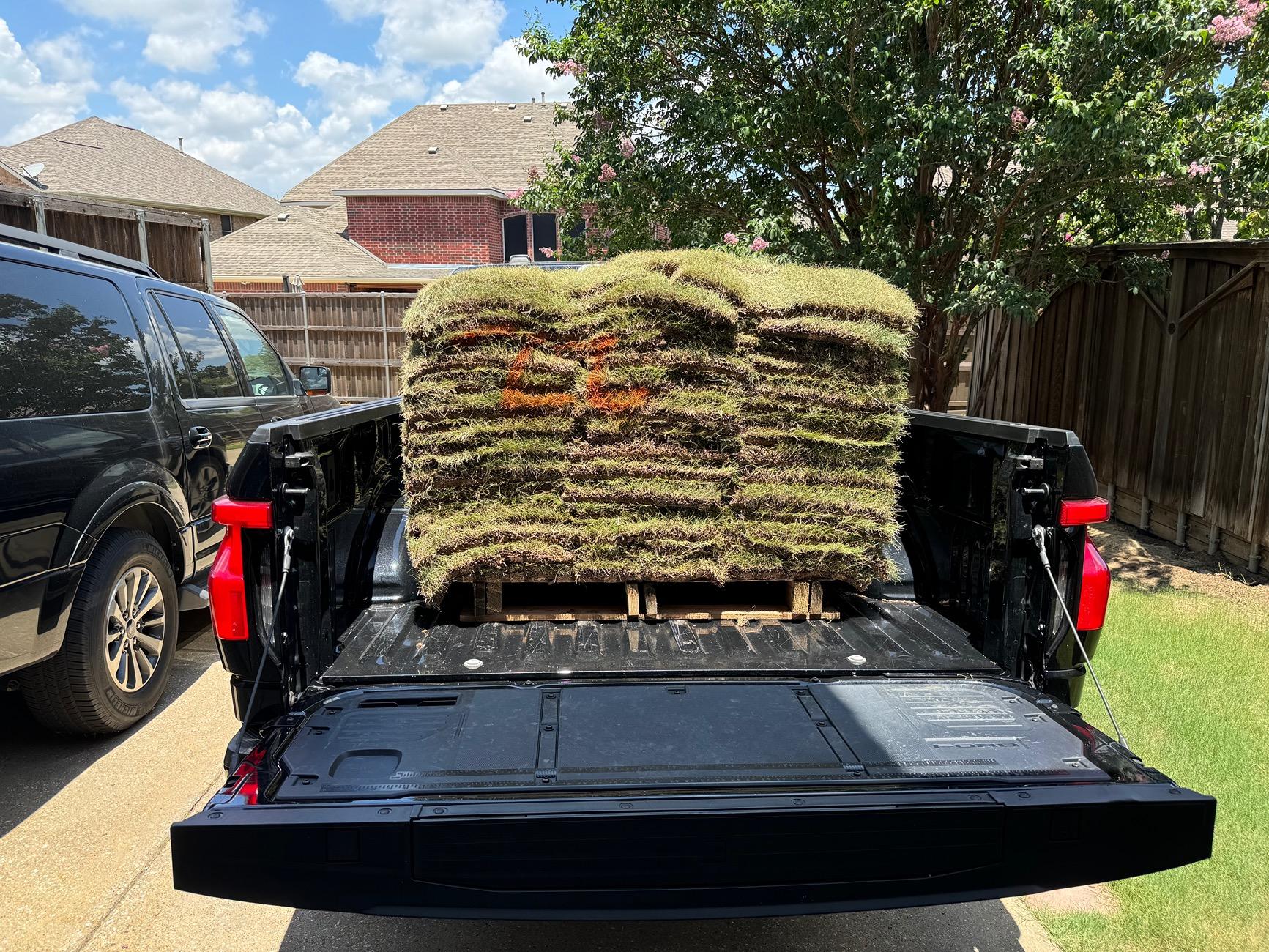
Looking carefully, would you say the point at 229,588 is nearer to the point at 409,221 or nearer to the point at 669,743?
the point at 669,743

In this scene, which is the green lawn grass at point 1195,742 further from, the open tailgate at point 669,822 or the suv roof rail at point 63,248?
the suv roof rail at point 63,248

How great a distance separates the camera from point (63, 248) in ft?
14.5

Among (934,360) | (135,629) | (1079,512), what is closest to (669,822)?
(1079,512)

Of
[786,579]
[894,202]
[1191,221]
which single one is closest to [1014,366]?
[1191,221]

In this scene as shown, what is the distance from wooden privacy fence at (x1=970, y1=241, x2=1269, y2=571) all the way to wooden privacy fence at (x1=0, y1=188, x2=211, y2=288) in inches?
362

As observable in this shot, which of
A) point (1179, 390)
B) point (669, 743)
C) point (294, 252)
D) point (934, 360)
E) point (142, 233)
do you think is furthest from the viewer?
point (294, 252)

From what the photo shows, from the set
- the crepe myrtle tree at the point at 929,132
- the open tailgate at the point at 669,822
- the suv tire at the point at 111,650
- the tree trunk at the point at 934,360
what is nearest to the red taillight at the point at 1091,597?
the open tailgate at the point at 669,822

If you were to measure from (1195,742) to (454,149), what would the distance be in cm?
2497

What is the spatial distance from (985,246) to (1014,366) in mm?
2756

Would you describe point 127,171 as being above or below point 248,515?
above

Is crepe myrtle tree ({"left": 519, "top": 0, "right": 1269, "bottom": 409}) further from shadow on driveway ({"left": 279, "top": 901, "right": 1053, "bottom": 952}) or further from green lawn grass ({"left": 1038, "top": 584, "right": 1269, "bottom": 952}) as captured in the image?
shadow on driveway ({"left": 279, "top": 901, "right": 1053, "bottom": 952})

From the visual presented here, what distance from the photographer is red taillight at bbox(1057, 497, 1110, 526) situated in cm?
263

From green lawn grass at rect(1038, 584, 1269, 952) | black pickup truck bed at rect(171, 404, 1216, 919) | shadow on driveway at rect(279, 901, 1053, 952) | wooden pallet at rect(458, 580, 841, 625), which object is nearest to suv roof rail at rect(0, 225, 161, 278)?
black pickup truck bed at rect(171, 404, 1216, 919)

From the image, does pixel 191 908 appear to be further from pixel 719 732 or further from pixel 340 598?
pixel 719 732
